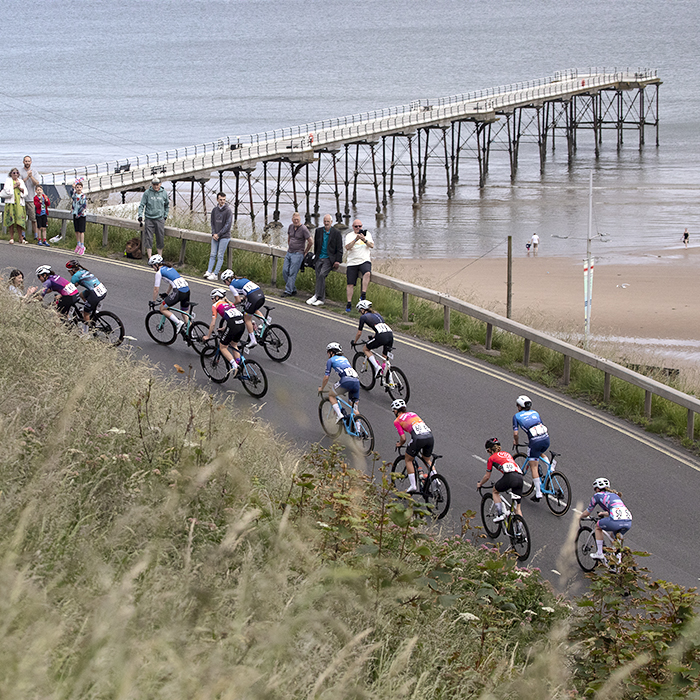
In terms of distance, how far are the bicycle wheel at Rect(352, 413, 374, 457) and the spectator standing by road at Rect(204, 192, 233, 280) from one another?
7.53 metres

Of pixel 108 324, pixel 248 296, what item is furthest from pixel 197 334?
pixel 108 324

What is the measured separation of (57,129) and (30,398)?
315 ft

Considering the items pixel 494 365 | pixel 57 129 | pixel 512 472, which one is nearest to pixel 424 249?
pixel 494 365

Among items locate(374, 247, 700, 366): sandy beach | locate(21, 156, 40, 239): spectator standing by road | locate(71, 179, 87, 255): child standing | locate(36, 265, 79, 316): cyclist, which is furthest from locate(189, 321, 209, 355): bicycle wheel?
locate(374, 247, 700, 366): sandy beach

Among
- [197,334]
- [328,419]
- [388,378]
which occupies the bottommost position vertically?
[328,419]

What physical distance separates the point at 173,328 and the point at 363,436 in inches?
173

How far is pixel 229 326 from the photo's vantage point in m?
12.6

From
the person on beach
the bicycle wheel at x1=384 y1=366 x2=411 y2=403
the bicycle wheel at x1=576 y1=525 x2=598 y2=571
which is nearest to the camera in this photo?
the bicycle wheel at x1=576 y1=525 x2=598 y2=571

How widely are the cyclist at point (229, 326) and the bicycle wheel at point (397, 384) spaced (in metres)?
2.34

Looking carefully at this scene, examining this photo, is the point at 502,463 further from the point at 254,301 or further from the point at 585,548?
the point at 254,301

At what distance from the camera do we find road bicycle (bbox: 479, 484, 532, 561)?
33.1 ft

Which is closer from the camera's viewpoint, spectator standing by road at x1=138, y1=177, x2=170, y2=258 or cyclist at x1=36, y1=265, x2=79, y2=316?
cyclist at x1=36, y1=265, x2=79, y2=316

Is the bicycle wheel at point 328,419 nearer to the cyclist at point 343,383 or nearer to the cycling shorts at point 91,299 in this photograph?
the cyclist at point 343,383

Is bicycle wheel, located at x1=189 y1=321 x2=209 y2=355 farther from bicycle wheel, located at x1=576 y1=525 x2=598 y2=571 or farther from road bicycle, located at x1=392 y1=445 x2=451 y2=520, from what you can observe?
bicycle wheel, located at x1=576 y1=525 x2=598 y2=571
